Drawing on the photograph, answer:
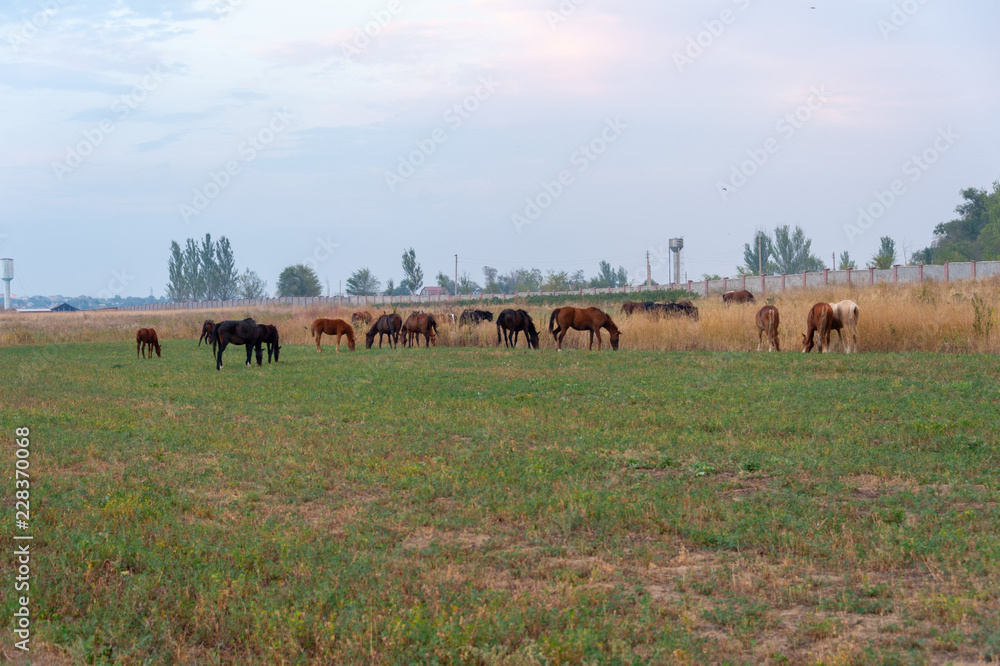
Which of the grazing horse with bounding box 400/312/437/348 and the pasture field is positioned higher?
the grazing horse with bounding box 400/312/437/348

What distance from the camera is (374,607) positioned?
4906 millimetres

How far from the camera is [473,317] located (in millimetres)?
35969

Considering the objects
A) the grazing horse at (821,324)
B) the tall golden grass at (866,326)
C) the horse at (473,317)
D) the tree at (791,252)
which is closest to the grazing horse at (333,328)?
the tall golden grass at (866,326)

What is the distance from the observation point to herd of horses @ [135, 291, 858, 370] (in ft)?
74.3

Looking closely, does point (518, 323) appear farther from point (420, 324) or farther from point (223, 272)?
point (223, 272)

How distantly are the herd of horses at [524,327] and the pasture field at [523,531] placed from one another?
29.7 ft

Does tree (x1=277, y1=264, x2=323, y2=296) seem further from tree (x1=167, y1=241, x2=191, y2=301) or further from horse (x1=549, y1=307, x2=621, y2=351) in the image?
horse (x1=549, y1=307, x2=621, y2=351)

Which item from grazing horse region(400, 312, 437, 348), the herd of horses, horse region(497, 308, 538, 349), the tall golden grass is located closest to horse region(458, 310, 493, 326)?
the herd of horses

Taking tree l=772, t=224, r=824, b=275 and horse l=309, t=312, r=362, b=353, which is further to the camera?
tree l=772, t=224, r=824, b=275

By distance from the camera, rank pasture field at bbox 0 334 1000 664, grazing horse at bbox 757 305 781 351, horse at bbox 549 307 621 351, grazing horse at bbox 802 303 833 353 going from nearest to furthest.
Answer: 1. pasture field at bbox 0 334 1000 664
2. grazing horse at bbox 802 303 833 353
3. grazing horse at bbox 757 305 781 351
4. horse at bbox 549 307 621 351

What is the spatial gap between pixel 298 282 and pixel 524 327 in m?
106

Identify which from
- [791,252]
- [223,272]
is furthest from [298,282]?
[791,252]

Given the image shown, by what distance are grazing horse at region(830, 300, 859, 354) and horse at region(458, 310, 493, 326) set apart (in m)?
15.8

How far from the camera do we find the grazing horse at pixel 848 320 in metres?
22.4
